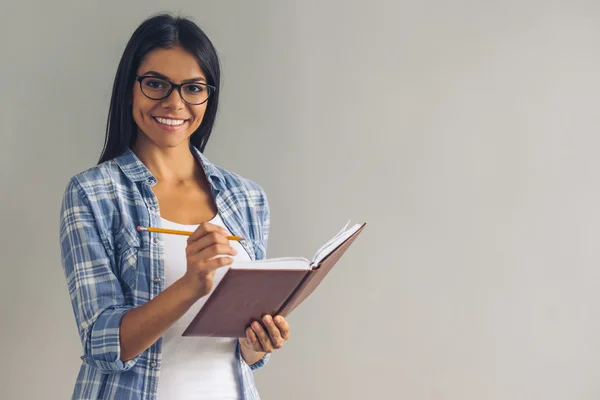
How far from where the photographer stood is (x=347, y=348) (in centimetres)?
193

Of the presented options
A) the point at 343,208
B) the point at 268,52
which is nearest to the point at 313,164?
the point at 343,208

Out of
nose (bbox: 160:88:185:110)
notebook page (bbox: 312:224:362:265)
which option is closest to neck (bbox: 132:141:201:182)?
nose (bbox: 160:88:185:110)

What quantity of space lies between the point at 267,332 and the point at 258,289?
17 centimetres

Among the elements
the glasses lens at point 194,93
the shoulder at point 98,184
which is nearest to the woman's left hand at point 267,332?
the shoulder at point 98,184

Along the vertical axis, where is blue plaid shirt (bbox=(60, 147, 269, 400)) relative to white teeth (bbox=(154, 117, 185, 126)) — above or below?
below

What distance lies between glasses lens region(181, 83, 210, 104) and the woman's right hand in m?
0.44

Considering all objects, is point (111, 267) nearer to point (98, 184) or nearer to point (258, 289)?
point (98, 184)

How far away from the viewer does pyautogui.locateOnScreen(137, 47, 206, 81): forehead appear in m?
1.41

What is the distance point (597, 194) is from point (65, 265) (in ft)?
4.86

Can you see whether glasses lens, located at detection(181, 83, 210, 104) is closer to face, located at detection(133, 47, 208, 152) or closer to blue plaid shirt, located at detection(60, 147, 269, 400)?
face, located at detection(133, 47, 208, 152)

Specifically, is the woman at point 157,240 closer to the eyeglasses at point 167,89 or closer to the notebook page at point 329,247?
the eyeglasses at point 167,89

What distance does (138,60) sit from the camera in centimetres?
143

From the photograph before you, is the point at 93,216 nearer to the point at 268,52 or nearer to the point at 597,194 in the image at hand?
the point at 268,52

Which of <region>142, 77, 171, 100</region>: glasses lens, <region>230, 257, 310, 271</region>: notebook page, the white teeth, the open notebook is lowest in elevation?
the open notebook
